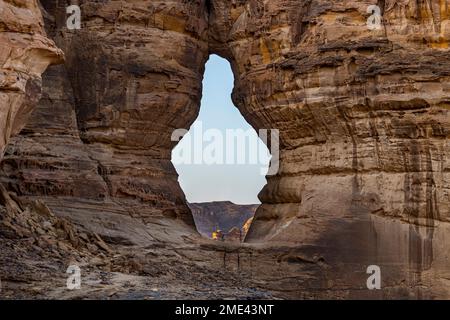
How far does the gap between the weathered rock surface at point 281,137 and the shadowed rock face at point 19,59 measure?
449cm

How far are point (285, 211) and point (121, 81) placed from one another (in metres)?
6.75

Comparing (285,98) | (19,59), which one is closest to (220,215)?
(285,98)

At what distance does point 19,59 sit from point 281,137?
10.9 m

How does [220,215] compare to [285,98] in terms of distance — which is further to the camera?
[220,215]

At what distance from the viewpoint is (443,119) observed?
23.1 metres

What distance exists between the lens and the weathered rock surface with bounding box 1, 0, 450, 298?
75.3 ft

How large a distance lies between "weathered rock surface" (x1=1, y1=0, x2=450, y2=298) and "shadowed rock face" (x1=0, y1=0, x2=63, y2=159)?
14.7 feet

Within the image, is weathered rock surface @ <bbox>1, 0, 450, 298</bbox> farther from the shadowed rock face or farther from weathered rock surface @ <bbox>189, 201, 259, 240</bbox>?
weathered rock surface @ <bbox>189, 201, 259, 240</bbox>

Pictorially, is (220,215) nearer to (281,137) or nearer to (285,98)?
(281,137)

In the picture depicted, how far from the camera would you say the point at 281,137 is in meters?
26.0

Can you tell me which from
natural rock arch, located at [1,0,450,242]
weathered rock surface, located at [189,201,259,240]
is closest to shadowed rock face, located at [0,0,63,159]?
natural rock arch, located at [1,0,450,242]

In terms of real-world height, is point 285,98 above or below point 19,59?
above

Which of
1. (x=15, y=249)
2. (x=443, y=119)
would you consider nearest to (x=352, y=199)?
(x=443, y=119)
